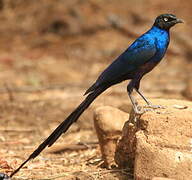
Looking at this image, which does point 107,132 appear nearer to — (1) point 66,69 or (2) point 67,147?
(2) point 67,147

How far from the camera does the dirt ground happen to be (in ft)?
17.2

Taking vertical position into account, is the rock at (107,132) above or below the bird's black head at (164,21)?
below

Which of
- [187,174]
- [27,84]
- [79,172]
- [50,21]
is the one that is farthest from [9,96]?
[50,21]

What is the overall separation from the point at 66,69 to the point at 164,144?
6.85 m

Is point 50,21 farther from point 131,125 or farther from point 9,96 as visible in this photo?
point 131,125

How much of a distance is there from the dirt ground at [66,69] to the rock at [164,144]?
17.9 inches

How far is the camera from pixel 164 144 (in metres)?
3.83

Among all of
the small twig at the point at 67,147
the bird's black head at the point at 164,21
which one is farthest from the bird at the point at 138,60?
the small twig at the point at 67,147

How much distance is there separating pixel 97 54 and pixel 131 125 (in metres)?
7.92

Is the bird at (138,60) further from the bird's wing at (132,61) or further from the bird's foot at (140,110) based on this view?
the bird's foot at (140,110)

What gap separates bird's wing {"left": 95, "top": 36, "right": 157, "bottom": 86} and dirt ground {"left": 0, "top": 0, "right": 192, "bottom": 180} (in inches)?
30.4

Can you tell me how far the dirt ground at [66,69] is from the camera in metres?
5.25

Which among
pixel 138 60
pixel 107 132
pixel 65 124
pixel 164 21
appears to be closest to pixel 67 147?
pixel 107 132

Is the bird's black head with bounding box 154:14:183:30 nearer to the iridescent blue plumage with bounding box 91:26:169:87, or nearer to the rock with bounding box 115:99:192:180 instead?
the iridescent blue plumage with bounding box 91:26:169:87
